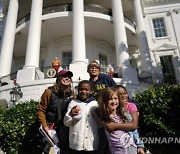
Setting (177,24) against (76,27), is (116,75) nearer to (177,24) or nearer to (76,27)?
(76,27)

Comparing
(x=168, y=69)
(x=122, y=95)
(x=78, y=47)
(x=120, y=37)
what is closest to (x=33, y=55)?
(x=78, y=47)

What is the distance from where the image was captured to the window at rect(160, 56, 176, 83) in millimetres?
17047

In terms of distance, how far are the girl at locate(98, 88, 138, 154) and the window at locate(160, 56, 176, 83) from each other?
587 inches

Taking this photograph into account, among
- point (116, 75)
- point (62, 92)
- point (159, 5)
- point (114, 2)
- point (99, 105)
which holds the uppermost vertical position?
point (159, 5)

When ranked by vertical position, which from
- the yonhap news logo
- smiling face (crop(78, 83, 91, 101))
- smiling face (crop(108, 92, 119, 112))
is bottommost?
the yonhap news logo

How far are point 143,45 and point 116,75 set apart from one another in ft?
13.3

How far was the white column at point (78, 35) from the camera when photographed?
1203 centimetres

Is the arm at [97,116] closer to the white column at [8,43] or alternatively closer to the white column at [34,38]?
the white column at [34,38]

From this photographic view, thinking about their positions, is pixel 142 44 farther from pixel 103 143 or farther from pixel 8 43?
pixel 103 143

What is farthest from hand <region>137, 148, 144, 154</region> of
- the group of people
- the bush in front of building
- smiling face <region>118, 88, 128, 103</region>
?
the bush in front of building

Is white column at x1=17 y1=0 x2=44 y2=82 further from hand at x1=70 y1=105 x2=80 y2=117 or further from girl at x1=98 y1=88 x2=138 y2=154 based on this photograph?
girl at x1=98 y1=88 x2=138 y2=154

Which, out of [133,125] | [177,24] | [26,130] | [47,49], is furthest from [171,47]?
[133,125]

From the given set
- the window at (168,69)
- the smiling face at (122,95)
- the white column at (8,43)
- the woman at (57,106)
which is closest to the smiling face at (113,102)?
the smiling face at (122,95)

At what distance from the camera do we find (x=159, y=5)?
20.3m
